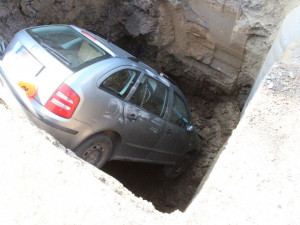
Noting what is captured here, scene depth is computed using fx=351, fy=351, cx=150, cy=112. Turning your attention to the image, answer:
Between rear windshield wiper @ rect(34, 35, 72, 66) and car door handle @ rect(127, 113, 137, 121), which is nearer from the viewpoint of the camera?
rear windshield wiper @ rect(34, 35, 72, 66)

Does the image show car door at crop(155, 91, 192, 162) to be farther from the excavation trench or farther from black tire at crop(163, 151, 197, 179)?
the excavation trench

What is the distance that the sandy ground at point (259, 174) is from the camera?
8.49ft

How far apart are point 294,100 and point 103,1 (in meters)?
5.04

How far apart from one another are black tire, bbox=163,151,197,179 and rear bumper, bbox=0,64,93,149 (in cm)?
282

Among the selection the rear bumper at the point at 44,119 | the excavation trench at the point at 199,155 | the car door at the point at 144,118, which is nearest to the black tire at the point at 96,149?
the rear bumper at the point at 44,119

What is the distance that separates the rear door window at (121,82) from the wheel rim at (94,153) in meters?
0.72

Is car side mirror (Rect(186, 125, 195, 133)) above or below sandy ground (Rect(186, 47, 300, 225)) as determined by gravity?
below

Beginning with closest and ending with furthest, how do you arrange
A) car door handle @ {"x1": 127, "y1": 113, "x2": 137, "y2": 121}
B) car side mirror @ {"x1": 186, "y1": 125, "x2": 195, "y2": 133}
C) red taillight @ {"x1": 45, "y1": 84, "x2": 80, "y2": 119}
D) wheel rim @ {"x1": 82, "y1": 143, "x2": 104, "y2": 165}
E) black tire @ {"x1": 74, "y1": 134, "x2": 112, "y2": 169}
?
1. red taillight @ {"x1": 45, "y1": 84, "x2": 80, "y2": 119}
2. black tire @ {"x1": 74, "y1": 134, "x2": 112, "y2": 169}
3. wheel rim @ {"x1": 82, "y1": 143, "x2": 104, "y2": 165}
4. car door handle @ {"x1": 127, "y1": 113, "x2": 137, "y2": 121}
5. car side mirror @ {"x1": 186, "y1": 125, "x2": 195, "y2": 133}

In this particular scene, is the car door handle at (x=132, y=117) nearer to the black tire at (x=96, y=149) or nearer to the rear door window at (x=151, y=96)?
the rear door window at (x=151, y=96)

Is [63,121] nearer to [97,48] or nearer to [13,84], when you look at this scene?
[13,84]

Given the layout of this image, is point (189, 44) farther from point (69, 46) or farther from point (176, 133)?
point (69, 46)

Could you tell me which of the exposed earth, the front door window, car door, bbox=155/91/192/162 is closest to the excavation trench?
the exposed earth

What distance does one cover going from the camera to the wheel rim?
4.41m

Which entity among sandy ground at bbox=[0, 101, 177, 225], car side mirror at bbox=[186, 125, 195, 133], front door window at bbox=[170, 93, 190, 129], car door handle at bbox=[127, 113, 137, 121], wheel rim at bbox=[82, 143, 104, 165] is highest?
front door window at bbox=[170, 93, 190, 129]
